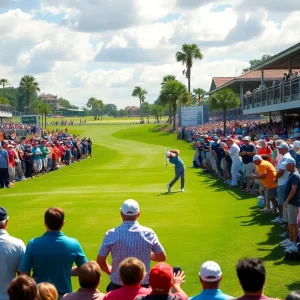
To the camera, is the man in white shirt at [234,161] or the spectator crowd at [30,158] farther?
the spectator crowd at [30,158]

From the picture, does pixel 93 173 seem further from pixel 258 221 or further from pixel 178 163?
pixel 258 221

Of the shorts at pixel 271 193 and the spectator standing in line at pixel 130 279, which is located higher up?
the spectator standing in line at pixel 130 279

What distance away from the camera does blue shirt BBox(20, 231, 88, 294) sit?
22.6 ft

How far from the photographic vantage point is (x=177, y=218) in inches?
634

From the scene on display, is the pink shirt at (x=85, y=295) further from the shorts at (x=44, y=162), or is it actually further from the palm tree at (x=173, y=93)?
the palm tree at (x=173, y=93)

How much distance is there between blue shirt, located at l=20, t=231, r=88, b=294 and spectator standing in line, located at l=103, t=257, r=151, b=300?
109cm

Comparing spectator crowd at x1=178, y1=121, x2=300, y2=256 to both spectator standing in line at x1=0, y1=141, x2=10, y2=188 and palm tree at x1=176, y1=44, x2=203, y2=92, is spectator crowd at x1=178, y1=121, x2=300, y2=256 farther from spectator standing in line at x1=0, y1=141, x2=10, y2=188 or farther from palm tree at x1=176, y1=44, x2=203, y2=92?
palm tree at x1=176, y1=44, x2=203, y2=92

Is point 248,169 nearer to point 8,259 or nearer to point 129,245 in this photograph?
point 129,245

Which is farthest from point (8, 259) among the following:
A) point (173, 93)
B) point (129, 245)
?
point (173, 93)

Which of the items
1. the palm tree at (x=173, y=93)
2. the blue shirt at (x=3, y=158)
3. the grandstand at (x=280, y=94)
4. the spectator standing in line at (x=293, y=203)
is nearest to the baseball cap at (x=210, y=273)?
the spectator standing in line at (x=293, y=203)

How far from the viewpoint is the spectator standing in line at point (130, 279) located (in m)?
5.77

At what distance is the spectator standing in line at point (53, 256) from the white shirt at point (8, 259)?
0.23 metres

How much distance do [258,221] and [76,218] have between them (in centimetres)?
494

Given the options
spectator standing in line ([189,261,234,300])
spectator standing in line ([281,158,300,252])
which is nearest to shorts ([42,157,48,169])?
spectator standing in line ([281,158,300,252])
